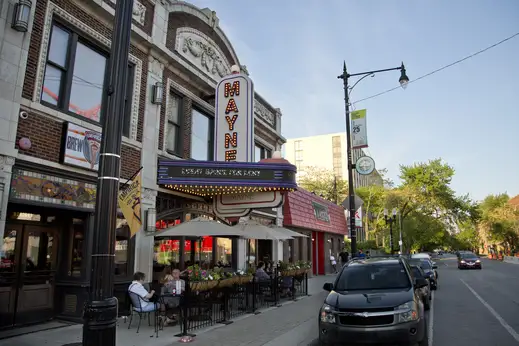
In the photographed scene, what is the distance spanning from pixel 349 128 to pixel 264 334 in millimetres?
9635

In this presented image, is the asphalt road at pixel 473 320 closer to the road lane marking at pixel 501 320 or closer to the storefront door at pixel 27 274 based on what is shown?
the road lane marking at pixel 501 320

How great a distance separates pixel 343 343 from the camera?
6.04m

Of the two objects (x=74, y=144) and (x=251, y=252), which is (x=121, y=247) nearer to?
(x=74, y=144)

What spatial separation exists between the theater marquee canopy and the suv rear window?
4.45 metres

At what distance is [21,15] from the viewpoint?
26.0 feet

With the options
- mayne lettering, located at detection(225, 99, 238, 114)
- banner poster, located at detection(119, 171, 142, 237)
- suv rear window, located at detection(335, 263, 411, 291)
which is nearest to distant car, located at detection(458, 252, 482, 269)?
mayne lettering, located at detection(225, 99, 238, 114)

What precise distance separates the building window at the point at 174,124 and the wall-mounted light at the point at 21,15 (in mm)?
5411

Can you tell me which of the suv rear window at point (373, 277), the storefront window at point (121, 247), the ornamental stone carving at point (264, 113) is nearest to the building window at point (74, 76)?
the storefront window at point (121, 247)

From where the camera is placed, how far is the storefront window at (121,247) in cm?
1038

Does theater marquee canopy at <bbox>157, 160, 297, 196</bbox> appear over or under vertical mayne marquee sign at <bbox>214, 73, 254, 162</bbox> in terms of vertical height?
under

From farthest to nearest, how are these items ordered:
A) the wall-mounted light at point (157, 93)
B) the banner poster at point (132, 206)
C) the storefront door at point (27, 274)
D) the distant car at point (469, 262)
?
the distant car at point (469, 262)
the wall-mounted light at point (157, 93)
the storefront door at point (27, 274)
the banner poster at point (132, 206)

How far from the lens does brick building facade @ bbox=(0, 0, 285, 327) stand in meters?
8.00

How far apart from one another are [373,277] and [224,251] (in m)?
9.38

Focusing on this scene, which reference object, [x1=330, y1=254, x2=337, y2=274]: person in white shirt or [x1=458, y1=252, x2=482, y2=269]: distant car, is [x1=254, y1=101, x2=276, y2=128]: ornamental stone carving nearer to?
[x1=330, y1=254, x2=337, y2=274]: person in white shirt
